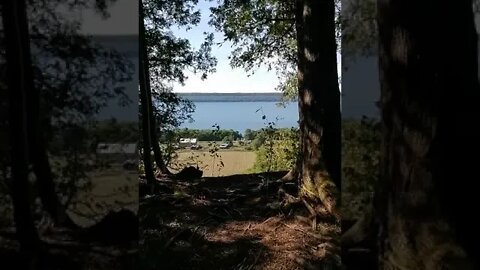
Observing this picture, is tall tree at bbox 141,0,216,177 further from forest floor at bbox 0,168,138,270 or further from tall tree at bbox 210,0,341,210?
forest floor at bbox 0,168,138,270

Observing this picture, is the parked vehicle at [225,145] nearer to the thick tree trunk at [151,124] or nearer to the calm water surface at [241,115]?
the calm water surface at [241,115]

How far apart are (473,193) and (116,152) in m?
1.73

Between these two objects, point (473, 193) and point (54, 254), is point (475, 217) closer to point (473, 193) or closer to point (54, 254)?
point (473, 193)

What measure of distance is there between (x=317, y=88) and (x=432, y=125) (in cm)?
125

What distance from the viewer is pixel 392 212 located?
8.09 ft

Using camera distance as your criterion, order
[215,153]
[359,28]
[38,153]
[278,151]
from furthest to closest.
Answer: [278,151] < [215,153] < [38,153] < [359,28]

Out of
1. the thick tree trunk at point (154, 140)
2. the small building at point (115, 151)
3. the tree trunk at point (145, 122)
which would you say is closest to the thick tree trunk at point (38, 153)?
the small building at point (115, 151)

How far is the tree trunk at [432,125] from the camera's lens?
2.22 m

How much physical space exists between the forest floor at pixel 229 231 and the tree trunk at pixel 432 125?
33.3 inches

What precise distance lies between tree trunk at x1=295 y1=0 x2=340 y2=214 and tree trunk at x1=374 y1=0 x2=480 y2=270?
0.99 metres

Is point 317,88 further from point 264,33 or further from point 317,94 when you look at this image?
point 264,33

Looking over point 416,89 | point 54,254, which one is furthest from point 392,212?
point 54,254

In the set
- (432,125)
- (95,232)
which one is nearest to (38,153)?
(95,232)

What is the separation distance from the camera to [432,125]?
2273 millimetres
